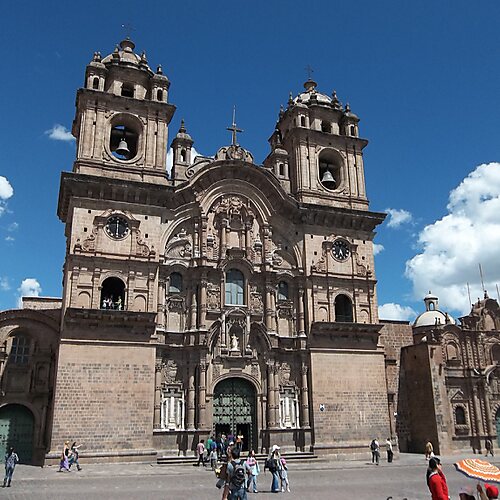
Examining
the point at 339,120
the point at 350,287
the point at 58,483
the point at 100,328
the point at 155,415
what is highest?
the point at 339,120

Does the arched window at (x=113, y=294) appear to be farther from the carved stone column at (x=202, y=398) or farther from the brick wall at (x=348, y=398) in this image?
the brick wall at (x=348, y=398)

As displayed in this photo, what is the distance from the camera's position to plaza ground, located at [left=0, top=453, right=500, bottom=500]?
1761cm

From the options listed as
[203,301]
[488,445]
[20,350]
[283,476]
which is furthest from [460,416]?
[20,350]

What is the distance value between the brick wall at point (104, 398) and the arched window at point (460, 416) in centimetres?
2077

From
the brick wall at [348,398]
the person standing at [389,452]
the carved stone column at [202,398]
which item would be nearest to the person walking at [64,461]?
the carved stone column at [202,398]

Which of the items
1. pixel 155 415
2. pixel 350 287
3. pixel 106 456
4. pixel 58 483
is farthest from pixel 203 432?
pixel 350 287

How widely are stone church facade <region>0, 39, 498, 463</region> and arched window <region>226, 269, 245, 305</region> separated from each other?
0.21 feet

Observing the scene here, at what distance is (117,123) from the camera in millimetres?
33031

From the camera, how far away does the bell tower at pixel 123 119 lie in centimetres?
3128

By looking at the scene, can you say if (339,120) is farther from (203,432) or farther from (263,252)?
(203,432)

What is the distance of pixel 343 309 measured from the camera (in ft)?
113

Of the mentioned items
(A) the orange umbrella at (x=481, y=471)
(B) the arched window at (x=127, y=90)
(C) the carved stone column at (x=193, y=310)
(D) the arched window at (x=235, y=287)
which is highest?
(B) the arched window at (x=127, y=90)

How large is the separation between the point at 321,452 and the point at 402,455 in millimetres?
6348

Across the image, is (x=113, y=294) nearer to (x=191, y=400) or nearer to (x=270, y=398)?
(x=191, y=400)
